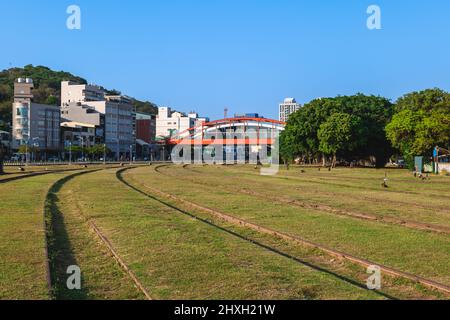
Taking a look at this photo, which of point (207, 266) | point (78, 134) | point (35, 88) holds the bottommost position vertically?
point (207, 266)

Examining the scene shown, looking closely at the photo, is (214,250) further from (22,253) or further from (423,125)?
(423,125)

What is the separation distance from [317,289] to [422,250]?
4903 millimetres

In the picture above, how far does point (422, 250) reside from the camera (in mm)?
12477

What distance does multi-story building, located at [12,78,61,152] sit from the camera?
115625 mm

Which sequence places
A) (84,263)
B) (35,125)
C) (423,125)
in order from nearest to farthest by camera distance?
1. (84,263)
2. (423,125)
3. (35,125)

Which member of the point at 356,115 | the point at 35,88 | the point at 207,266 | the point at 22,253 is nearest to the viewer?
the point at 207,266

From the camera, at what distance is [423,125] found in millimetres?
56406

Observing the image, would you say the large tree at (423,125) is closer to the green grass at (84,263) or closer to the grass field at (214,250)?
the grass field at (214,250)

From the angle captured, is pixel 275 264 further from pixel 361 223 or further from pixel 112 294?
pixel 361 223

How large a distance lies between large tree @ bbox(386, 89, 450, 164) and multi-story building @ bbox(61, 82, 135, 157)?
9803cm

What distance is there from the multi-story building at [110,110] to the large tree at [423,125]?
98.0m

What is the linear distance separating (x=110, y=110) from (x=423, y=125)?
11017 cm

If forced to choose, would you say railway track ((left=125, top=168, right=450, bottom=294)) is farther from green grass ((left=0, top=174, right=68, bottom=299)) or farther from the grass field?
green grass ((left=0, top=174, right=68, bottom=299))

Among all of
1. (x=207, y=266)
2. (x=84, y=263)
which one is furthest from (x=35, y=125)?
(x=207, y=266)
